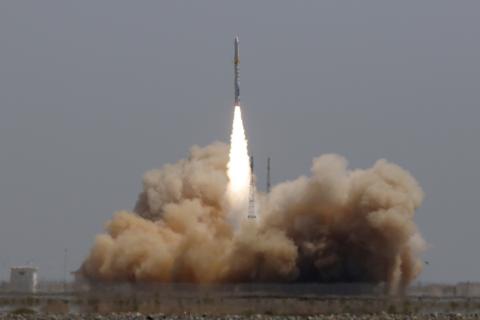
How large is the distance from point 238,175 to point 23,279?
8.85 meters

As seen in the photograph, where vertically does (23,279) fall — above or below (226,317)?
above

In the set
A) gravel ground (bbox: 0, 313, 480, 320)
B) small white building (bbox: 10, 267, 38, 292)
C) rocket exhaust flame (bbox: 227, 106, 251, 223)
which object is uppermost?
rocket exhaust flame (bbox: 227, 106, 251, 223)

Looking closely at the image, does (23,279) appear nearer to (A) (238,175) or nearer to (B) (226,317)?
(A) (238,175)

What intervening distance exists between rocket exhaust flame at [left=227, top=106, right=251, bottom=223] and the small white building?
7716 mm

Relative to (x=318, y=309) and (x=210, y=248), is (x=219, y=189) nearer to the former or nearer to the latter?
(x=210, y=248)

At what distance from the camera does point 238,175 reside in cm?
7250

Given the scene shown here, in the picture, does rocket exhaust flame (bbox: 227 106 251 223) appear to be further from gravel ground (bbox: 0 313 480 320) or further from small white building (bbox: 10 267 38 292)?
gravel ground (bbox: 0 313 480 320)

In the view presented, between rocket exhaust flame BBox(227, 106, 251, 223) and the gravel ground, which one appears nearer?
the gravel ground

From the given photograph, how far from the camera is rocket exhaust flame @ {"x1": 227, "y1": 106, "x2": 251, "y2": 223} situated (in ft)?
233

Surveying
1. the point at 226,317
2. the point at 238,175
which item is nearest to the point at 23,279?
the point at 238,175

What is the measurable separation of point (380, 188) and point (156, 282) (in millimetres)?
8860

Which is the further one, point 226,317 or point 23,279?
point 23,279

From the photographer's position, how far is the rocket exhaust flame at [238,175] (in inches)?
2800

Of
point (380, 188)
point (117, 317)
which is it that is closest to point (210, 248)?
point (380, 188)
